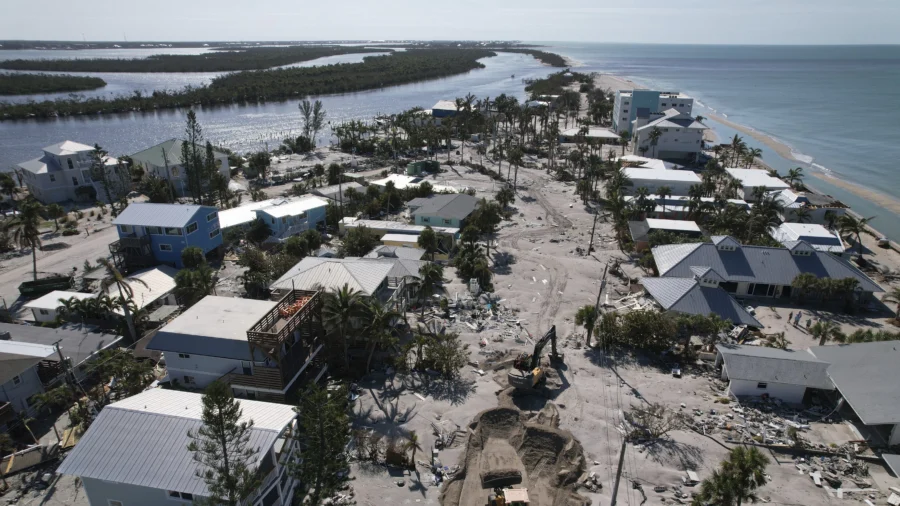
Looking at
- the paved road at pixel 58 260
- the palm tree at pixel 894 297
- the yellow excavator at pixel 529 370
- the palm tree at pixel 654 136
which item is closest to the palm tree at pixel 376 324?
the yellow excavator at pixel 529 370

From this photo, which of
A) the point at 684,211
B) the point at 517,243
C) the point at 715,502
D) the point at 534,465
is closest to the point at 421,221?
the point at 517,243

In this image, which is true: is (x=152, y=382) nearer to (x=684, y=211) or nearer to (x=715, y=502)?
(x=715, y=502)

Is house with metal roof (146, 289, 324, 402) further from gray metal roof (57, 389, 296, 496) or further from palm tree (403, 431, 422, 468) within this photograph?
palm tree (403, 431, 422, 468)

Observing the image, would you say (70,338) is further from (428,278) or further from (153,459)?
(428,278)

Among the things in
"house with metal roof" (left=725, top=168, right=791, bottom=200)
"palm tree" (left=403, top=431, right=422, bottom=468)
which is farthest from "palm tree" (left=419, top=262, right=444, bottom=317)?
"house with metal roof" (left=725, top=168, right=791, bottom=200)

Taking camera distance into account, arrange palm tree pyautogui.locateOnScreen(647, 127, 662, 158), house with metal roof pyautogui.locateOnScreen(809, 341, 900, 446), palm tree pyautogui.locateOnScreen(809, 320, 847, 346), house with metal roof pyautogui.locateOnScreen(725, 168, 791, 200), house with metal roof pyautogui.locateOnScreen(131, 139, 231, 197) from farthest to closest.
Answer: palm tree pyautogui.locateOnScreen(647, 127, 662, 158) < house with metal roof pyautogui.locateOnScreen(131, 139, 231, 197) < house with metal roof pyautogui.locateOnScreen(725, 168, 791, 200) < palm tree pyautogui.locateOnScreen(809, 320, 847, 346) < house with metal roof pyautogui.locateOnScreen(809, 341, 900, 446)

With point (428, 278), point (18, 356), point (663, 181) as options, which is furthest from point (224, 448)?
point (663, 181)

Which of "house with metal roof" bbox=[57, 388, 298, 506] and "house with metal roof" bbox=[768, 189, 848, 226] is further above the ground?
"house with metal roof" bbox=[57, 388, 298, 506]
